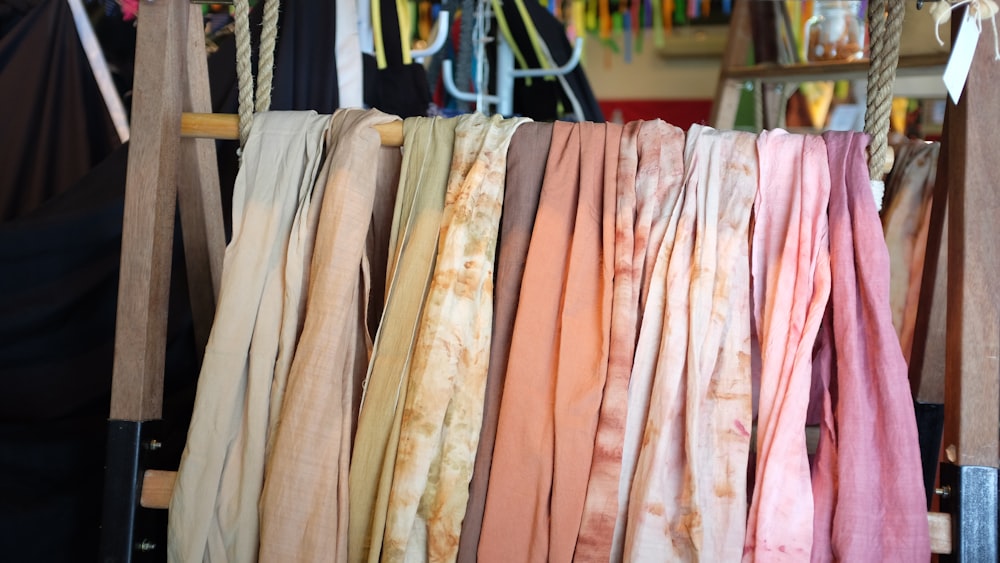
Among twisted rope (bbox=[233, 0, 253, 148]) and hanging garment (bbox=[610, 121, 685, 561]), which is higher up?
twisted rope (bbox=[233, 0, 253, 148])

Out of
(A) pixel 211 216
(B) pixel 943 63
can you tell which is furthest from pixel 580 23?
(A) pixel 211 216

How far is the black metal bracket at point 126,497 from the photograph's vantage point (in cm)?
89

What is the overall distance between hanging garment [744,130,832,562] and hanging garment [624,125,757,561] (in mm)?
17

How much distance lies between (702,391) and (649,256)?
156 mm

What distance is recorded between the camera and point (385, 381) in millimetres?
863

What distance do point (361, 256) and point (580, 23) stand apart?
2.67 meters

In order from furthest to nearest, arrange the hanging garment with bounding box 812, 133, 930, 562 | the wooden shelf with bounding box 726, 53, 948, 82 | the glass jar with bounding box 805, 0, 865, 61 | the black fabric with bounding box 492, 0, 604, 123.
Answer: the black fabric with bounding box 492, 0, 604, 123 → the glass jar with bounding box 805, 0, 865, 61 → the wooden shelf with bounding box 726, 53, 948, 82 → the hanging garment with bounding box 812, 133, 930, 562

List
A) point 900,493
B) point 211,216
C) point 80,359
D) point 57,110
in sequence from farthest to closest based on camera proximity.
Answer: point 57,110 < point 80,359 < point 211,216 < point 900,493

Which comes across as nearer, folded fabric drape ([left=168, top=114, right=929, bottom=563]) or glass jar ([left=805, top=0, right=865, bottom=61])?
folded fabric drape ([left=168, top=114, right=929, bottom=563])

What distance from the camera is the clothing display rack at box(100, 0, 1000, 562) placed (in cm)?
80

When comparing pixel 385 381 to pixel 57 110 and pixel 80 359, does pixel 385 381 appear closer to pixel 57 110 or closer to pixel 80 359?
pixel 80 359

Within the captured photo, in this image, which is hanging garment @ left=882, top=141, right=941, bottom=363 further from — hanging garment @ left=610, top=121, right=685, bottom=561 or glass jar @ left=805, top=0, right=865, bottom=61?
glass jar @ left=805, top=0, right=865, bottom=61

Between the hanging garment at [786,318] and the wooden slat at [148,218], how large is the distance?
0.68m

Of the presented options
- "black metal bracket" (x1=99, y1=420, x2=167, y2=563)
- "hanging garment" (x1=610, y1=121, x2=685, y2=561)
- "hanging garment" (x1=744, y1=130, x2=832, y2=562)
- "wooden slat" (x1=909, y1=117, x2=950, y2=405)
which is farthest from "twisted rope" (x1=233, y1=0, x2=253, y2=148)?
"wooden slat" (x1=909, y1=117, x2=950, y2=405)
